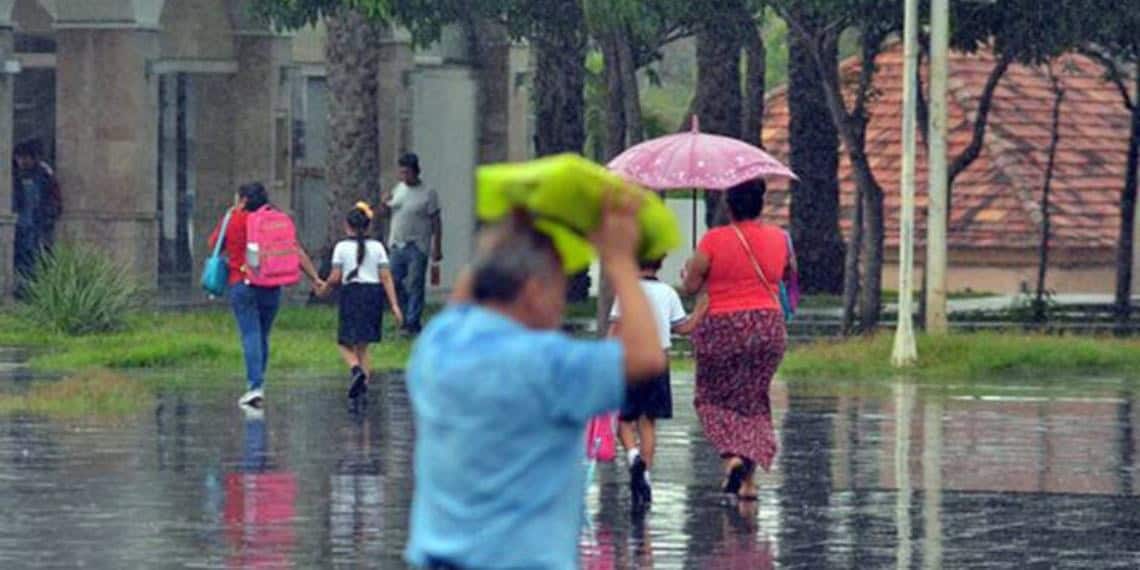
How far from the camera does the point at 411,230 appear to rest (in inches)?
1212

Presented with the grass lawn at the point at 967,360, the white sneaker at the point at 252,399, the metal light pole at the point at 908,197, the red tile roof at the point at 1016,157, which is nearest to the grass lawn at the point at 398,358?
the grass lawn at the point at 967,360

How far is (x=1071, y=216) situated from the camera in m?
45.8

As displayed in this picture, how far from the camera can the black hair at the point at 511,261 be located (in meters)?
6.94

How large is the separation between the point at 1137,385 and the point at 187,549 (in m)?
13.3

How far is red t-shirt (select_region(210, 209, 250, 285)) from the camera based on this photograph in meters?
21.5

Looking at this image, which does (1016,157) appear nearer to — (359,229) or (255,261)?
(359,229)

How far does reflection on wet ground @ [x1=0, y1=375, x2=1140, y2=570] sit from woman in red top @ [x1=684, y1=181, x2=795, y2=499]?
38 cm

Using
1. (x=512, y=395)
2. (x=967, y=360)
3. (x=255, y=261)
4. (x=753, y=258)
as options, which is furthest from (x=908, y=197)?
(x=512, y=395)

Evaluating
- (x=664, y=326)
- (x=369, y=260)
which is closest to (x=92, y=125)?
(x=369, y=260)

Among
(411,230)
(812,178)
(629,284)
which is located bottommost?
(411,230)

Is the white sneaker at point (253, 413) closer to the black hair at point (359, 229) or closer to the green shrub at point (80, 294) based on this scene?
the black hair at point (359, 229)

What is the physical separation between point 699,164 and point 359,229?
8.03 ft

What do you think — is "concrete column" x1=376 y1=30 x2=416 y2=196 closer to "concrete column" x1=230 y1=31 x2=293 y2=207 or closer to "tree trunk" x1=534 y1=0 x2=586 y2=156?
"concrete column" x1=230 y1=31 x2=293 y2=207

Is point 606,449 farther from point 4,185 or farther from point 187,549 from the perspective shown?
point 4,185
